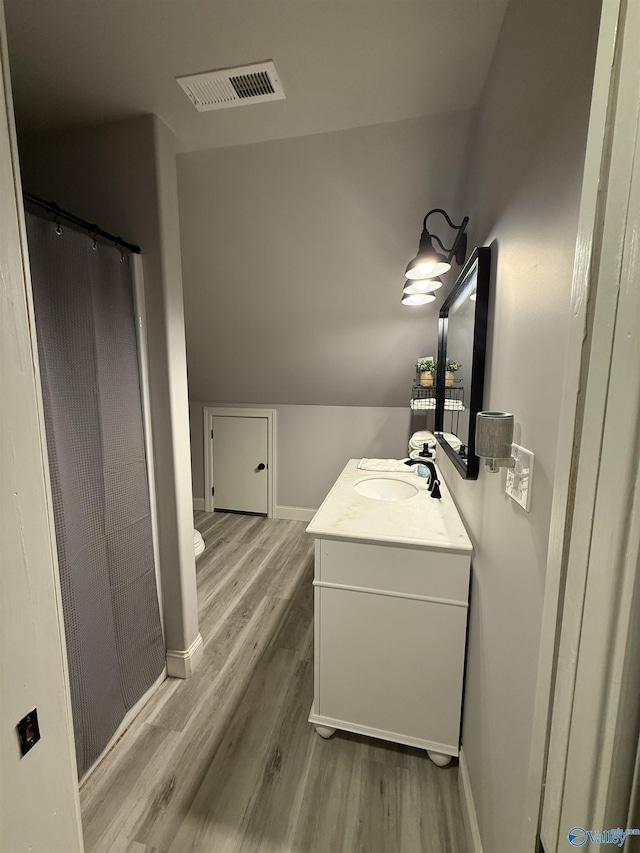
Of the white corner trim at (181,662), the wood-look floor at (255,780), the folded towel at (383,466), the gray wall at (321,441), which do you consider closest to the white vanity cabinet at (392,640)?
the wood-look floor at (255,780)

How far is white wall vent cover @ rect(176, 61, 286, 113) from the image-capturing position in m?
1.22

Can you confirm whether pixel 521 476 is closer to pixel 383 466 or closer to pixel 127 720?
pixel 383 466

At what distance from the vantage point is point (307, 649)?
6.21 feet

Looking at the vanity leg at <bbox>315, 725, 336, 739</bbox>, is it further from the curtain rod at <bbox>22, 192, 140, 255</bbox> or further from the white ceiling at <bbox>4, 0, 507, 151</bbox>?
the white ceiling at <bbox>4, 0, 507, 151</bbox>

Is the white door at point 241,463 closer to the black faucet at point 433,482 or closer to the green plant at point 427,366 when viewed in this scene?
the green plant at point 427,366

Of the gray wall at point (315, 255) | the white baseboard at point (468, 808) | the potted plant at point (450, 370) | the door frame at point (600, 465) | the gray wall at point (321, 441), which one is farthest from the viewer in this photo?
the gray wall at point (321, 441)

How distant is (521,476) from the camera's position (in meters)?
0.75

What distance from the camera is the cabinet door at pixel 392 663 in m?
1.26

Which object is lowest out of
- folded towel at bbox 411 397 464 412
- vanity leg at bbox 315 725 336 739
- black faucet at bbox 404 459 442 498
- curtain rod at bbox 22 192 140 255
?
vanity leg at bbox 315 725 336 739

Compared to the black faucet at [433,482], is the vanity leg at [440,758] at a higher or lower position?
lower

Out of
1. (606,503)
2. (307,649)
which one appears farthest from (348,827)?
(606,503)

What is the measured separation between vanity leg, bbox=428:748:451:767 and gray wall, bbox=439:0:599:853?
156 mm

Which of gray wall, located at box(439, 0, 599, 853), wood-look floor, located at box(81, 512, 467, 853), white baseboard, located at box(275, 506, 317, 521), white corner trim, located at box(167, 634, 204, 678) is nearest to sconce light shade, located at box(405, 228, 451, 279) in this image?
gray wall, located at box(439, 0, 599, 853)

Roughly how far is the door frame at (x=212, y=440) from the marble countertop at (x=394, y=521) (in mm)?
1951
